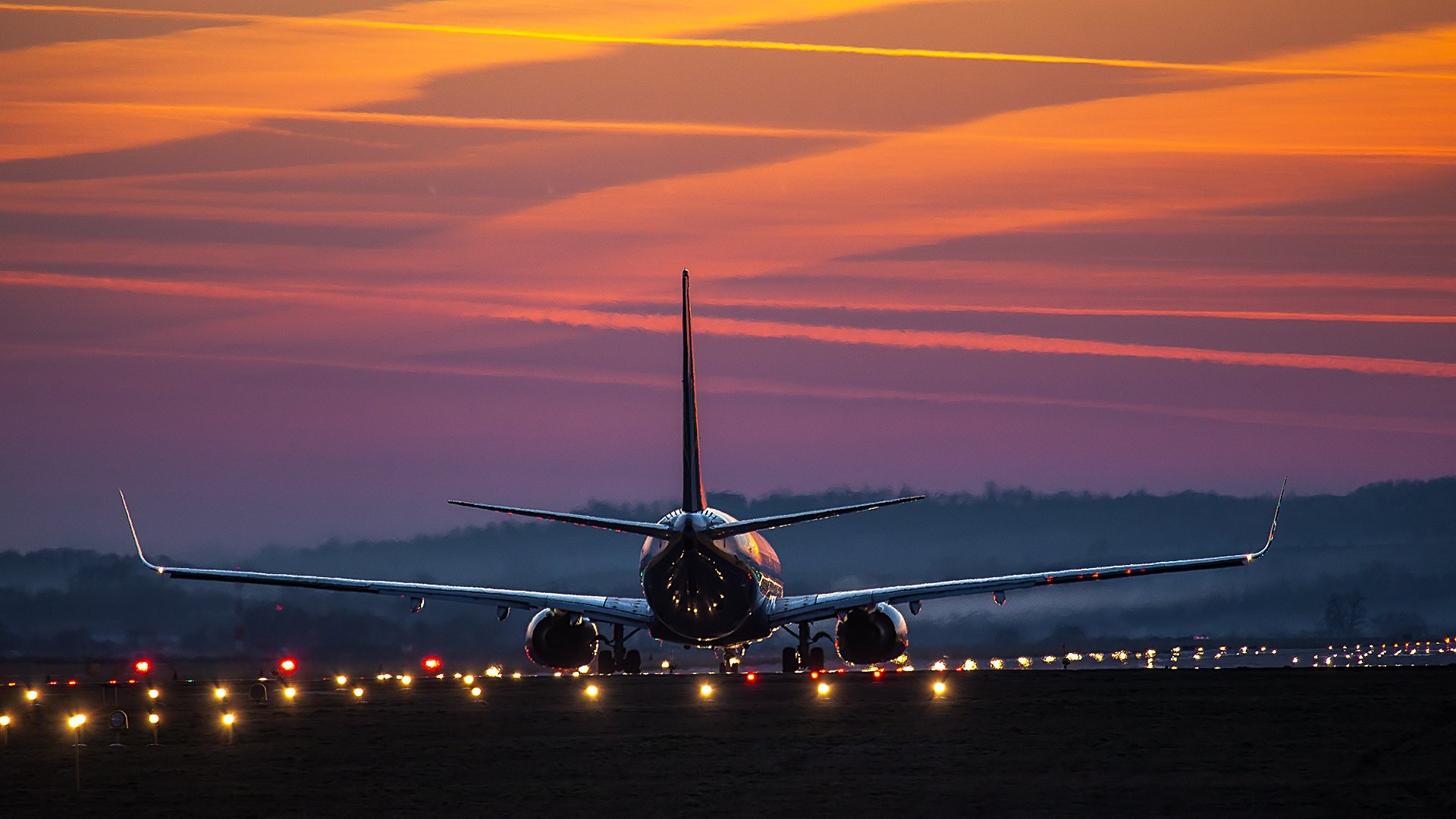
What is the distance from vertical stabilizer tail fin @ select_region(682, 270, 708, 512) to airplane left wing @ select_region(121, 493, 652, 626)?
635cm

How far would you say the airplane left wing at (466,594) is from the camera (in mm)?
73125

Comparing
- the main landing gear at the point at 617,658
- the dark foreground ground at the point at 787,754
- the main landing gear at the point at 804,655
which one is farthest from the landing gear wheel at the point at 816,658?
the dark foreground ground at the point at 787,754

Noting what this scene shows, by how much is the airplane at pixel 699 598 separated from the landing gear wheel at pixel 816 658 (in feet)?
0.21

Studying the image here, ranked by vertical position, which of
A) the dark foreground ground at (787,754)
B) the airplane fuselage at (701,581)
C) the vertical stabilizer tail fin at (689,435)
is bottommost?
the dark foreground ground at (787,754)

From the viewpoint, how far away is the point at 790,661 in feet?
250

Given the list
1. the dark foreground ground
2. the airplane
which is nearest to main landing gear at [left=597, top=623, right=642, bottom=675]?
the airplane

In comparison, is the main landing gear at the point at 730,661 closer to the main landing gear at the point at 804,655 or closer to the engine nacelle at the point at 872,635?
the main landing gear at the point at 804,655

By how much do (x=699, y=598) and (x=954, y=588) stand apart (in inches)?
552

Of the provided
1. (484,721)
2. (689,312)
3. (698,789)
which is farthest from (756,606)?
(698,789)

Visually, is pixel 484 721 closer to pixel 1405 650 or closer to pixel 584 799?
pixel 584 799

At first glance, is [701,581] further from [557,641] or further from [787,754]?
[787,754]

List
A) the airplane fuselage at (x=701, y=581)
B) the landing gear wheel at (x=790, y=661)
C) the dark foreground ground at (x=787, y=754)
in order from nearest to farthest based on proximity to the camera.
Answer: the dark foreground ground at (x=787, y=754), the airplane fuselage at (x=701, y=581), the landing gear wheel at (x=790, y=661)

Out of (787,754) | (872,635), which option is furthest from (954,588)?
(787,754)

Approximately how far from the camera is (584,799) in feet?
117
